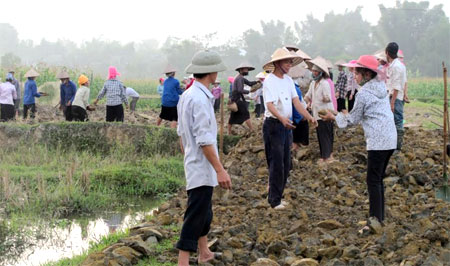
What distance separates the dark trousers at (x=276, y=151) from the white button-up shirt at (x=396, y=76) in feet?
10.8

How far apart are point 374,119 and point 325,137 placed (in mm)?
3891

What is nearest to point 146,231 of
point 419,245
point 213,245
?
point 213,245

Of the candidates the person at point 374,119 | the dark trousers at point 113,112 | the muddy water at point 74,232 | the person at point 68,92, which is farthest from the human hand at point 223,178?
the person at point 68,92

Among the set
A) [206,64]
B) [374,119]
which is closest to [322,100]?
[374,119]

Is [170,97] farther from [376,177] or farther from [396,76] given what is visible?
[376,177]

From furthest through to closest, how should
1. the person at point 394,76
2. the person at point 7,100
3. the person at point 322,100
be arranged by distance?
1. the person at point 7,100
2. the person at point 394,76
3. the person at point 322,100

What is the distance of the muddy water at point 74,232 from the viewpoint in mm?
7315

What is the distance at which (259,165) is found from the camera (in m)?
10.3

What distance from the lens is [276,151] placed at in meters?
6.84

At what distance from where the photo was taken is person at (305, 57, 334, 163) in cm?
931

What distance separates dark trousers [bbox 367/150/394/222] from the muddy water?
10.2 feet

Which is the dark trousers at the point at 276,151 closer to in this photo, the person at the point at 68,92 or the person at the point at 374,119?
the person at the point at 374,119

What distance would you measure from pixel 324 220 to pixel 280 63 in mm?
1690

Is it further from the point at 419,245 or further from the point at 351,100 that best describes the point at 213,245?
the point at 351,100
